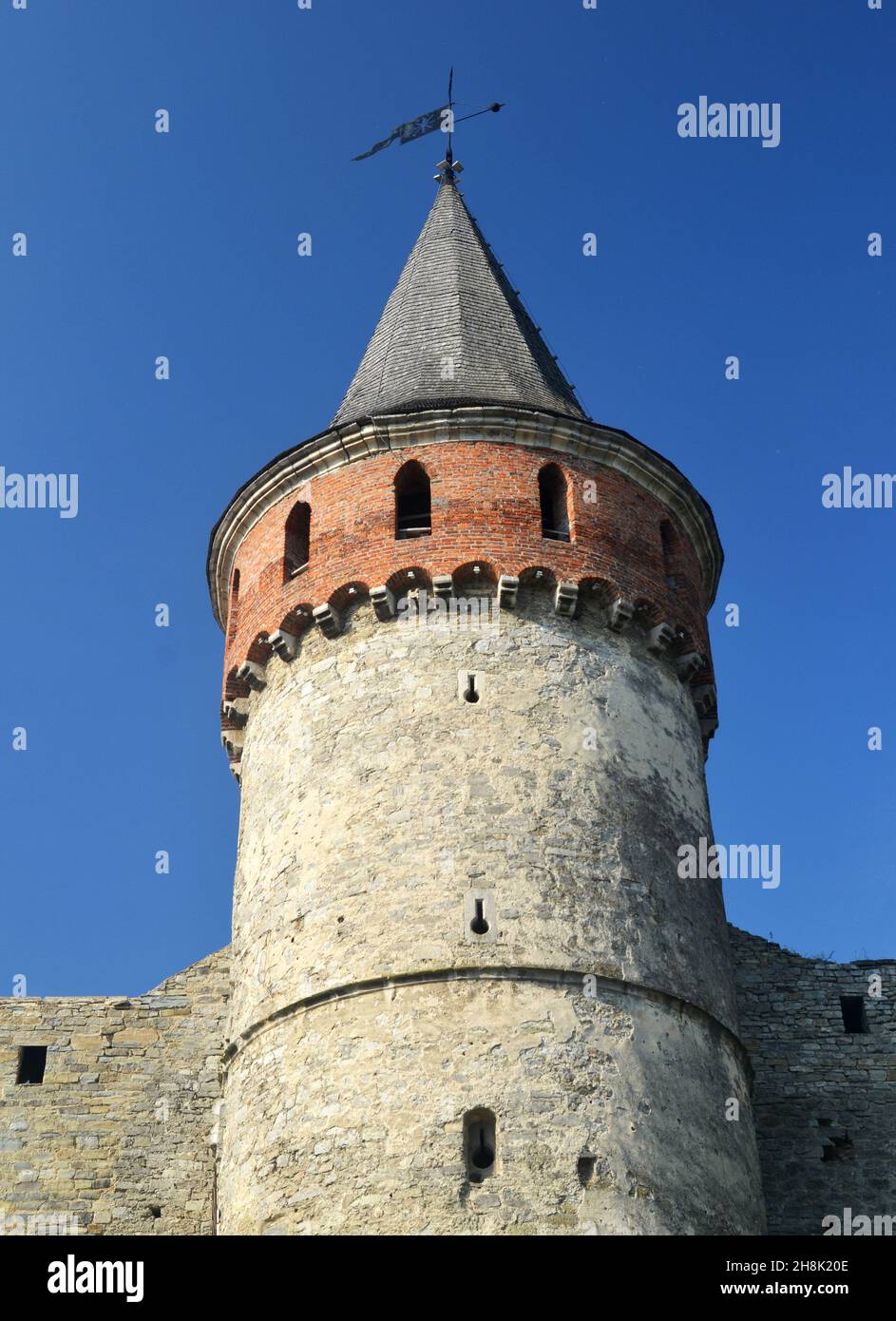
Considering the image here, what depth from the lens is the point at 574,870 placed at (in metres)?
16.7

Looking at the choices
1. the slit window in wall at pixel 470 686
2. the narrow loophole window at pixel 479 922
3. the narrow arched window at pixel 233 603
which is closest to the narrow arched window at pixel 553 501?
the slit window in wall at pixel 470 686

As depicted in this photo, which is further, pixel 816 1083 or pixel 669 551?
pixel 669 551

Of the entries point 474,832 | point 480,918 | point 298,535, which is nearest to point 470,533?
point 298,535

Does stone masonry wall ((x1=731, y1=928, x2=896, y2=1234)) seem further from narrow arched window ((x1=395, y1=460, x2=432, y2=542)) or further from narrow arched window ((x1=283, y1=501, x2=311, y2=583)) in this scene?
narrow arched window ((x1=283, y1=501, x2=311, y2=583))

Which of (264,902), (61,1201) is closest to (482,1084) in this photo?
(264,902)

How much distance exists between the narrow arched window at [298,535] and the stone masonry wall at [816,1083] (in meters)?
7.37

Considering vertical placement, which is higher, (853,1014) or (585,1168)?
(853,1014)

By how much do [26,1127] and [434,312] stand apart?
472 inches

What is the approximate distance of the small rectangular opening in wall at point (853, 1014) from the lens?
2059 cm

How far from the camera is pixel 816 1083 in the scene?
2003 cm

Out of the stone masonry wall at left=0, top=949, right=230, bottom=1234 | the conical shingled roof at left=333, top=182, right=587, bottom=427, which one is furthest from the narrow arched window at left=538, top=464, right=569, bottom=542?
the stone masonry wall at left=0, top=949, right=230, bottom=1234

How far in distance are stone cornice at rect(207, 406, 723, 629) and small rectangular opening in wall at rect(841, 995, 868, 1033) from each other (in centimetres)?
567

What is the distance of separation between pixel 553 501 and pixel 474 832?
4.84 meters

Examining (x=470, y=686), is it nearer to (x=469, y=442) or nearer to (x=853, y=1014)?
(x=469, y=442)
